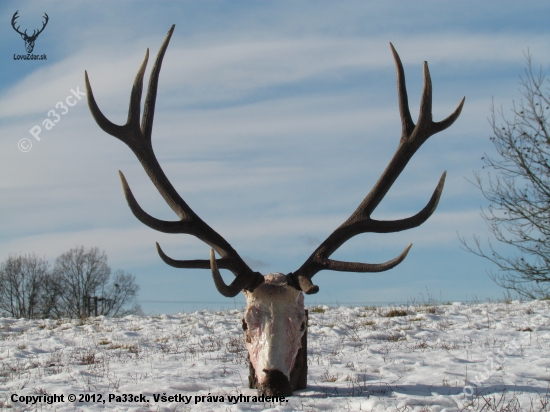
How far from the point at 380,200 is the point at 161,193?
7.40 ft

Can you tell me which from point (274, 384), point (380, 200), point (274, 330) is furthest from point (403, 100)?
point (274, 384)

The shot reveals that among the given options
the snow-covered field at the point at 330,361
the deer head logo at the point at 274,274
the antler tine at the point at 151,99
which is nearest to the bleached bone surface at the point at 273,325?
the deer head logo at the point at 274,274

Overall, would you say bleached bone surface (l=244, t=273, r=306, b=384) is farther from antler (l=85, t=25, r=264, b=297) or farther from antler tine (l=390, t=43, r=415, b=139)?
antler tine (l=390, t=43, r=415, b=139)

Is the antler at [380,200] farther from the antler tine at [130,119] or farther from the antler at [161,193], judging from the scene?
the antler tine at [130,119]

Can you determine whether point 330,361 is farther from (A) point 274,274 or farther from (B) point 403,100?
(B) point 403,100

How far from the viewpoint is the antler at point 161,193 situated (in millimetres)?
5852

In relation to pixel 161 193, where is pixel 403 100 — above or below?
above

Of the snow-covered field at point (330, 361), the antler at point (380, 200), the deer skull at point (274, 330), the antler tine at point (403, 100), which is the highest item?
the antler tine at point (403, 100)

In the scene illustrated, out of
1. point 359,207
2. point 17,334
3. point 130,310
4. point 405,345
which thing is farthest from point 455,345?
point 130,310

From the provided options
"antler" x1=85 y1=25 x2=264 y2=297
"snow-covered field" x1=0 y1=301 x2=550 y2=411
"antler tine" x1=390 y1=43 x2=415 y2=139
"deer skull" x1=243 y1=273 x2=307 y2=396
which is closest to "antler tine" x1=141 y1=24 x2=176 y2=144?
"antler" x1=85 y1=25 x2=264 y2=297

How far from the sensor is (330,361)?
7672 millimetres

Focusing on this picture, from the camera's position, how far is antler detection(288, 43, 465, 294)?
19.7 ft

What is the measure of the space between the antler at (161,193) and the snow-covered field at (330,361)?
122 cm

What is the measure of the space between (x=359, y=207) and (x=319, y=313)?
6.33m
